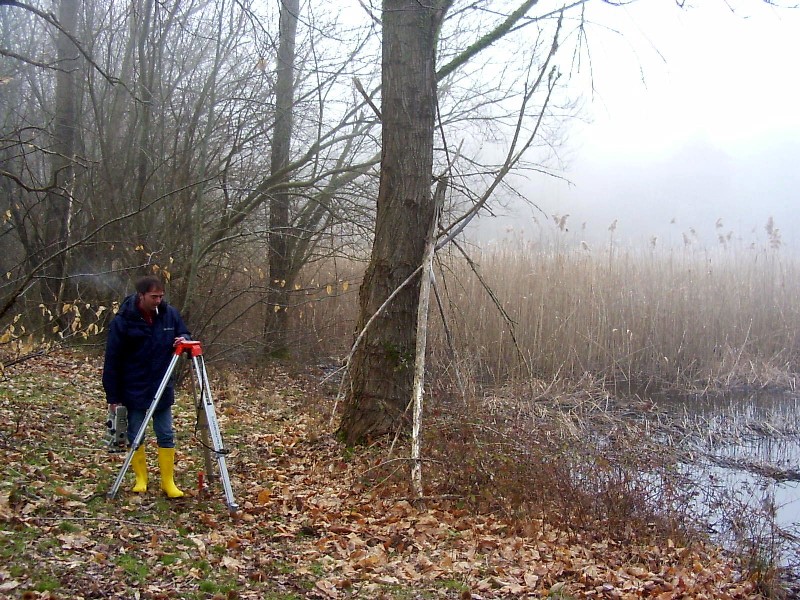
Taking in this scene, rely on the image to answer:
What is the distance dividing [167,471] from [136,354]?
0.90 metres

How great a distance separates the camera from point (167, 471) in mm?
5965

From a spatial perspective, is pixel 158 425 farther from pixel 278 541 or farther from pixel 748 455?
pixel 748 455

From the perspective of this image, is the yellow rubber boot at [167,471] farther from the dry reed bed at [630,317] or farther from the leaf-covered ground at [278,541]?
the dry reed bed at [630,317]

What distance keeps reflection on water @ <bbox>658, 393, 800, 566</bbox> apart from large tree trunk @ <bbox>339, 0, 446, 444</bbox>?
3.16 m

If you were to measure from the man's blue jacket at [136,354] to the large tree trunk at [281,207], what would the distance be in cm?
581

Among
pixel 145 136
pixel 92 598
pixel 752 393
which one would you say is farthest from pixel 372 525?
pixel 752 393

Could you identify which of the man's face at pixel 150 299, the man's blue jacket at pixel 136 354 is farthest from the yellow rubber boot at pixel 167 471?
the man's face at pixel 150 299

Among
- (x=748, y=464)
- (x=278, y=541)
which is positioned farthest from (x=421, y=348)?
(x=748, y=464)

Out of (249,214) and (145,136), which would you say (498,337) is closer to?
(249,214)

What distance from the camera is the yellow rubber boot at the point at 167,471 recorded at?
593cm

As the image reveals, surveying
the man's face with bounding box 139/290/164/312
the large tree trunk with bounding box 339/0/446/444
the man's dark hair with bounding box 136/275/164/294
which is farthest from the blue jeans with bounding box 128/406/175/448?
the large tree trunk with bounding box 339/0/446/444

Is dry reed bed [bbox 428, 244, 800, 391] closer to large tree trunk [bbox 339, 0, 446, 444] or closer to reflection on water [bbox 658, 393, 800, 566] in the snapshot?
reflection on water [bbox 658, 393, 800, 566]

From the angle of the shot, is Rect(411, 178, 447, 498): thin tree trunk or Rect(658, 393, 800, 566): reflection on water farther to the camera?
Rect(658, 393, 800, 566): reflection on water

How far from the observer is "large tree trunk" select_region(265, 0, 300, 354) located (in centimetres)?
1199
